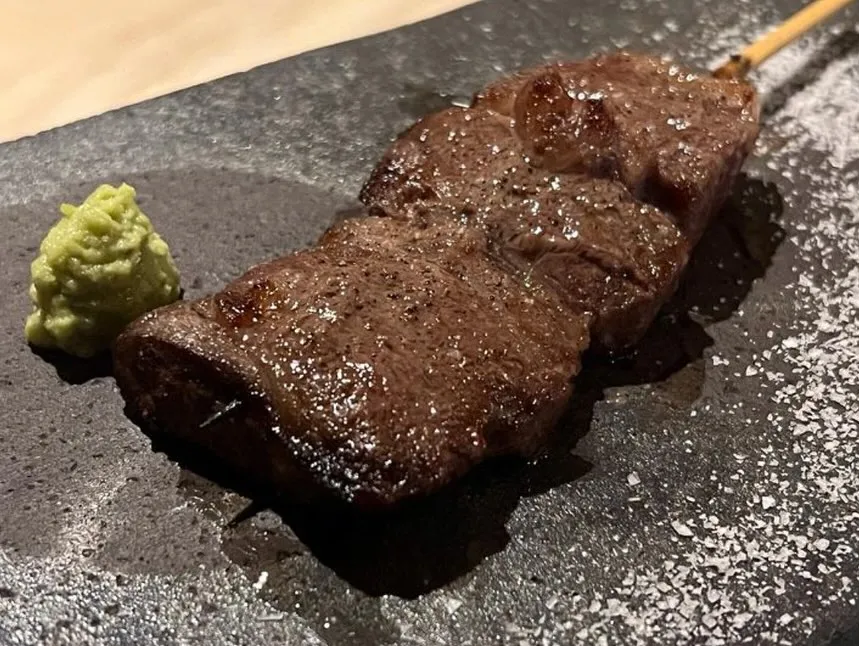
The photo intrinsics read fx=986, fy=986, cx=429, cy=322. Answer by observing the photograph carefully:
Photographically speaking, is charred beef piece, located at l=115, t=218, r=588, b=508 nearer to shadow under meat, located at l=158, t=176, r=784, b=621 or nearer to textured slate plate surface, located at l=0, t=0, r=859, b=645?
shadow under meat, located at l=158, t=176, r=784, b=621

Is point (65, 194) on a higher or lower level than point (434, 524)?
higher

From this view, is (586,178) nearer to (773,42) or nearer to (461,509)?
(461,509)

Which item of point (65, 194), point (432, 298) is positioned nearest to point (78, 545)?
point (432, 298)

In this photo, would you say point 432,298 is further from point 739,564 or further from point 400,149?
point 739,564

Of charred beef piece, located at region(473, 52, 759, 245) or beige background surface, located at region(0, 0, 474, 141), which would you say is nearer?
charred beef piece, located at region(473, 52, 759, 245)

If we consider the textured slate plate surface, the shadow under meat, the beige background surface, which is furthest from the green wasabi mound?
the beige background surface

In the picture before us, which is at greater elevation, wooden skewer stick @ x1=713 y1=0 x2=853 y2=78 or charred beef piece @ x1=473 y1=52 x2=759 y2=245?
charred beef piece @ x1=473 y1=52 x2=759 y2=245
